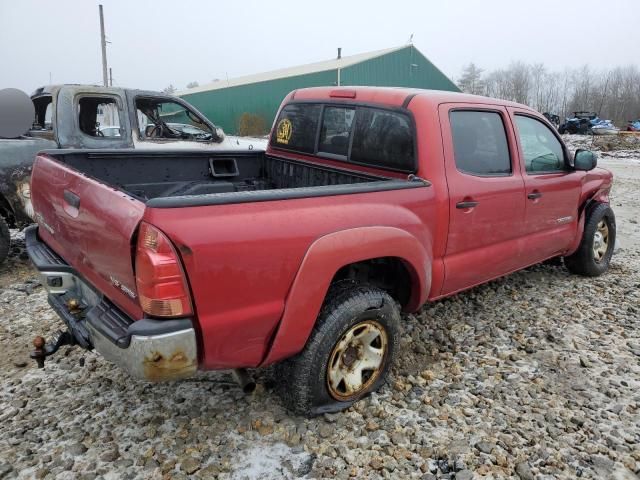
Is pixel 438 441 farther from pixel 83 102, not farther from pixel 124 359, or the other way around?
pixel 83 102

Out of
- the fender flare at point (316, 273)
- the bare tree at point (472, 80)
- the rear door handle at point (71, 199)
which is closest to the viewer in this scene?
the fender flare at point (316, 273)

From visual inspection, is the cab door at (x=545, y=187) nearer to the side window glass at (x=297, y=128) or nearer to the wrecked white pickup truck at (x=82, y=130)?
A: the side window glass at (x=297, y=128)

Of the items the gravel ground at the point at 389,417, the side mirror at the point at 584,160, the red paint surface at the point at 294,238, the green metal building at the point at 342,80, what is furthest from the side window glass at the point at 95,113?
the green metal building at the point at 342,80

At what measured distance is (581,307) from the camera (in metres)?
4.32

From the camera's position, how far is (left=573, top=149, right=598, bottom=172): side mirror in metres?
4.17

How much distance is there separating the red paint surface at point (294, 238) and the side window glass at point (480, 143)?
0.07m

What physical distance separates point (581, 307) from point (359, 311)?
2.69 m

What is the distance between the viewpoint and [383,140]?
329 centimetres

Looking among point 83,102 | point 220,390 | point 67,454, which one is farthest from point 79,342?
point 83,102

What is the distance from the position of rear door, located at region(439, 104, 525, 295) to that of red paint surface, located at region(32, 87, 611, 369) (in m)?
0.01

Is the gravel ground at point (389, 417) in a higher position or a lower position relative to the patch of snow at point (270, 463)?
higher

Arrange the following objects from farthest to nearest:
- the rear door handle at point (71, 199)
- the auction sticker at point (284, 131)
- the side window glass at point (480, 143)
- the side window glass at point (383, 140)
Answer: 1. the auction sticker at point (284, 131)
2. the side window glass at point (480, 143)
3. the side window glass at point (383, 140)
4. the rear door handle at point (71, 199)

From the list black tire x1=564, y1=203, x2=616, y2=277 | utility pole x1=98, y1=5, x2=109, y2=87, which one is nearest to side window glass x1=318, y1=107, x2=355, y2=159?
black tire x1=564, y1=203, x2=616, y2=277

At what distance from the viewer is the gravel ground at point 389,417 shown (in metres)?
2.42
